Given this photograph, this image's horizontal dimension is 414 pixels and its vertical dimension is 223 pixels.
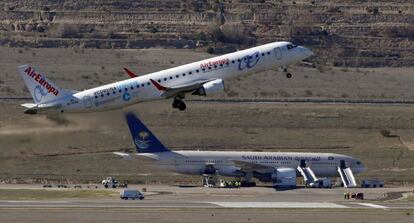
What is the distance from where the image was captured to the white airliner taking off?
118312mm

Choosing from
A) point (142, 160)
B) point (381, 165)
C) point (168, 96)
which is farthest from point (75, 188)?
point (381, 165)

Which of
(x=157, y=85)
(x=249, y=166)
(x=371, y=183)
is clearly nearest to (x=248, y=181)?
(x=249, y=166)

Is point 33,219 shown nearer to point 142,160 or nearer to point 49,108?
point 49,108

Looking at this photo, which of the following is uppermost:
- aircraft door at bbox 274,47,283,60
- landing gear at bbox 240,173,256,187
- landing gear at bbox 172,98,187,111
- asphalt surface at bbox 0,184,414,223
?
aircraft door at bbox 274,47,283,60

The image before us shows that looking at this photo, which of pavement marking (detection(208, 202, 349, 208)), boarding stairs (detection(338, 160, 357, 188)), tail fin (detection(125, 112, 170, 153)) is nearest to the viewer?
pavement marking (detection(208, 202, 349, 208))

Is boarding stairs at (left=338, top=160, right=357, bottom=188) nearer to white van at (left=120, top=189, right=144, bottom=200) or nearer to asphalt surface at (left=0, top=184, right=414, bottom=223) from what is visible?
asphalt surface at (left=0, top=184, right=414, bottom=223)

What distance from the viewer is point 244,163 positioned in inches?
5886

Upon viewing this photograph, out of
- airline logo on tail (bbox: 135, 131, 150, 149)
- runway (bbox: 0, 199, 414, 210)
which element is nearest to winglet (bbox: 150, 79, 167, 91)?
runway (bbox: 0, 199, 414, 210)

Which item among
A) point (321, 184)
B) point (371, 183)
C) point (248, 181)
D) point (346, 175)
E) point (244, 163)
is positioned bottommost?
point (321, 184)

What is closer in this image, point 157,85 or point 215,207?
point 157,85

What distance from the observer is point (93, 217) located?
11256cm

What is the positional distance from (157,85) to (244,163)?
31158 mm

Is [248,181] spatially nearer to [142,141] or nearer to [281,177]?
[281,177]

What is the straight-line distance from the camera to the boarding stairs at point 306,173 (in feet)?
484
